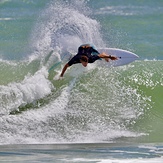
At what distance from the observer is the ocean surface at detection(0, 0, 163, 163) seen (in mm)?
10641

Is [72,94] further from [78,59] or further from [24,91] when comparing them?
[24,91]

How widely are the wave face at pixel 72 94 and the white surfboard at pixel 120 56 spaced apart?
18 cm

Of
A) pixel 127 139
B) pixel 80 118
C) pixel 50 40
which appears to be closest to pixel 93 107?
pixel 80 118

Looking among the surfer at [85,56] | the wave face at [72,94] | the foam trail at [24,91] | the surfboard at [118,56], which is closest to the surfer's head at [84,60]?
the surfer at [85,56]

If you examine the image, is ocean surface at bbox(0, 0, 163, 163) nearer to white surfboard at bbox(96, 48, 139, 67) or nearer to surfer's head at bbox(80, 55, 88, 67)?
white surfboard at bbox(96, 48, 139, 67)

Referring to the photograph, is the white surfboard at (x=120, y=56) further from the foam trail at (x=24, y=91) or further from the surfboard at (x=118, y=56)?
the foam trail at (x=24, y=91)

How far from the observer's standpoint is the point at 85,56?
14.3 metres

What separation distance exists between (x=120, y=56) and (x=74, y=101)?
2302mm

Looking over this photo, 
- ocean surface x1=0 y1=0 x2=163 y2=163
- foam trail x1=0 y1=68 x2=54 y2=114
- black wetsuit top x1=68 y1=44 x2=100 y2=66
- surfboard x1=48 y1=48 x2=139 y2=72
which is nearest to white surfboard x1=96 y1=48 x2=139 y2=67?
surfboard x1=48 y1=48 x2=139 y2=72

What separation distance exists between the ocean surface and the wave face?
0.02 m

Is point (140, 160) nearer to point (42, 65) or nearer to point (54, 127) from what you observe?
point (54, 127)

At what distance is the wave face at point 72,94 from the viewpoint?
11938 millimetres

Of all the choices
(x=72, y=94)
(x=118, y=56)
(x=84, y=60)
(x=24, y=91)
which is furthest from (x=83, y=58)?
(x=24, y=91)

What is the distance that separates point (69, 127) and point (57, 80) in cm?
259
